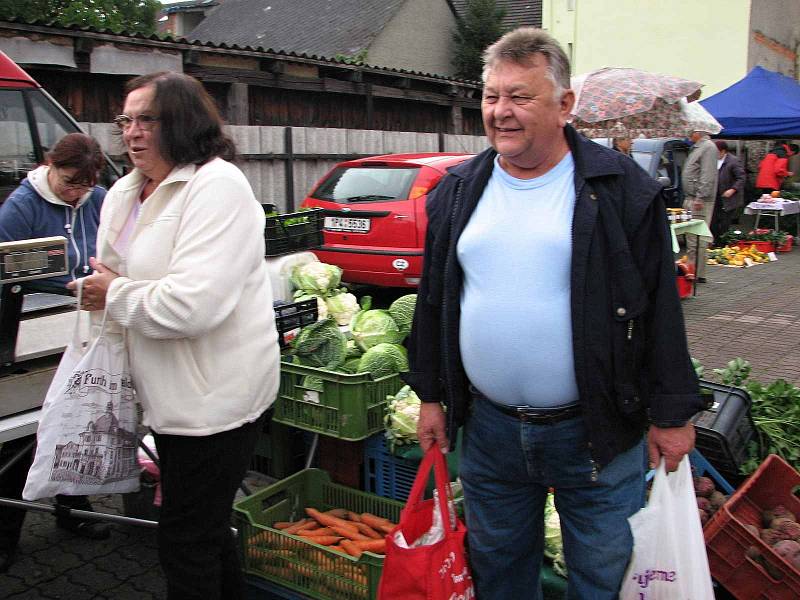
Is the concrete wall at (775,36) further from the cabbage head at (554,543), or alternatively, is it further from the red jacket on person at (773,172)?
the cabbage head at (554,543)

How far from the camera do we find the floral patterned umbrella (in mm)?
9148

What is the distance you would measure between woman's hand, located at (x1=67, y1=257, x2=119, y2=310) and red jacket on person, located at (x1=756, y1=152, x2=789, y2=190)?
15974 mm

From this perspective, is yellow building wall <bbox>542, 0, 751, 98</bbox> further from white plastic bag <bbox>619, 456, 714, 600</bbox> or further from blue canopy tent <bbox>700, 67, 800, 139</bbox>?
white plastic bag <bbox>619, 456, 714, 600</bbox>

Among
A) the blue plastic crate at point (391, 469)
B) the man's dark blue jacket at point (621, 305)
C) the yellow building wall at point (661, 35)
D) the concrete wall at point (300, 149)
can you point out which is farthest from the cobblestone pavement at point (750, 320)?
the yellow building wall at point (661, 35)

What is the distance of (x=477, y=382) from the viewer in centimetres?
231

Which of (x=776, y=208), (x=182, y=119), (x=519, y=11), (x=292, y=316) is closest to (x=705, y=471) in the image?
(x=292, y=316)

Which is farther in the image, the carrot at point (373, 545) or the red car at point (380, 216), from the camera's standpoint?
the red car at point (380, 216)

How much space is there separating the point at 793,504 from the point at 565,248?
1.91m

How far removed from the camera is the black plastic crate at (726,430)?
3.37 m

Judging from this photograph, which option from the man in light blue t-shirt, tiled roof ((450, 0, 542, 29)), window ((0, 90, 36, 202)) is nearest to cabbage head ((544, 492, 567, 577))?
the man in light blue t-shirt

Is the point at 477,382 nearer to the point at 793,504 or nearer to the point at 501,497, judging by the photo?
the point at 501,497

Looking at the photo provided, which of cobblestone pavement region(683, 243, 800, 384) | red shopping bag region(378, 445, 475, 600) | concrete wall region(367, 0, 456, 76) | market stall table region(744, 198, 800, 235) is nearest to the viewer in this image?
red shopping bag region(378, 445, 475, 600)

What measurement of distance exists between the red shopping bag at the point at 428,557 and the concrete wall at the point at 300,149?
8596mm

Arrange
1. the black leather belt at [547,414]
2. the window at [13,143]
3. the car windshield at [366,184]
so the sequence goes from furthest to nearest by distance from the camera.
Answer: the car windshield at [366,184] → the window at [13,143] → the black leather belt at [547,414]
